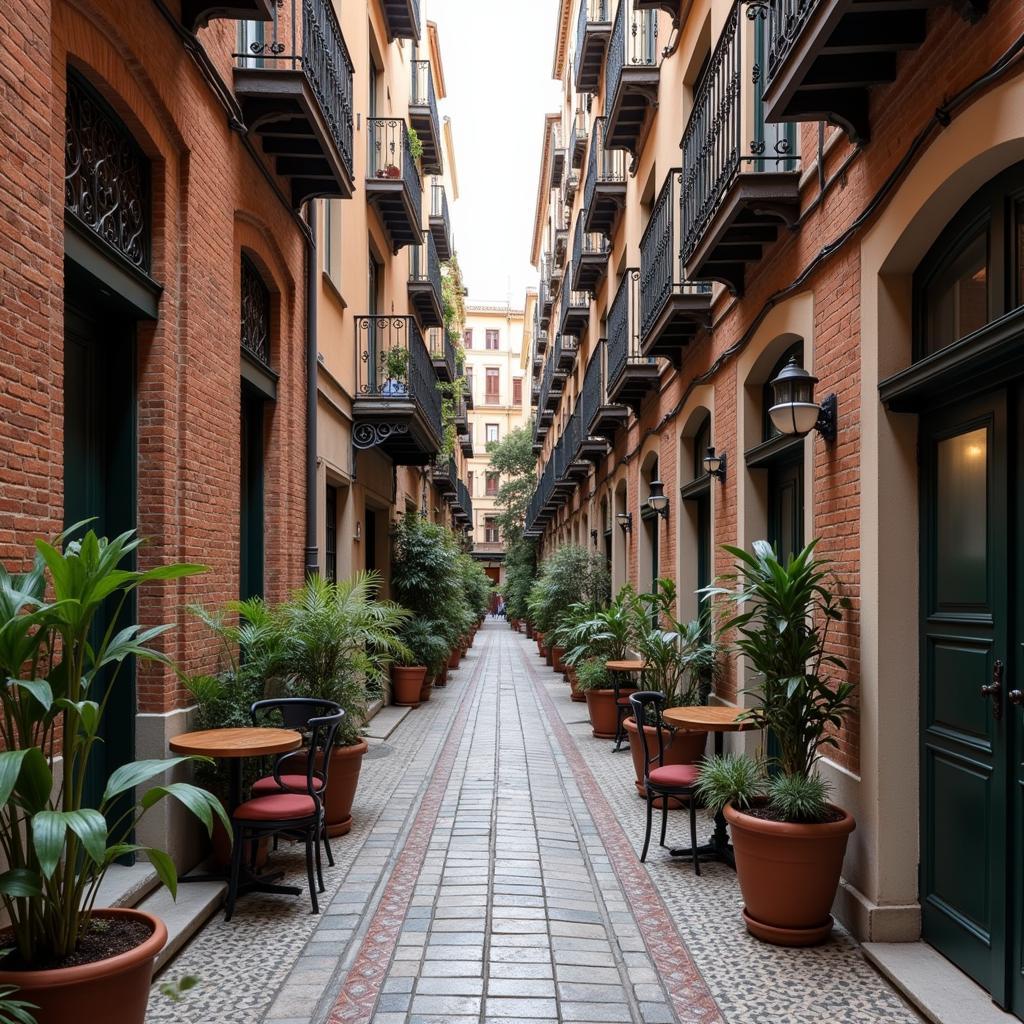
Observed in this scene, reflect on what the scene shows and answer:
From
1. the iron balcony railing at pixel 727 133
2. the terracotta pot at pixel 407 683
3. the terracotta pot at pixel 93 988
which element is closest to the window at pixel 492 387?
the terracotta pot at pixel 407 683

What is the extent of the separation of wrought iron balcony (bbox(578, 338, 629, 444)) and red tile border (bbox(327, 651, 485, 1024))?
24.1 ft

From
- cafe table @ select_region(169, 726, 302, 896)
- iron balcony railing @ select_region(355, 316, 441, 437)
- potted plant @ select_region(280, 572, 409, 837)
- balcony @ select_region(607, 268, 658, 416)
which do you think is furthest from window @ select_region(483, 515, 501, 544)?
cafe table @ select_region(169, 726, 302, 896)

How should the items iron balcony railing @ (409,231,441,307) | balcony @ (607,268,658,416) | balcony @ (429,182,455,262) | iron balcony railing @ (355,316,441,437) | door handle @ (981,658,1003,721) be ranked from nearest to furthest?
door handle @ (981,658,1003,721) → balcony @ (607,268,658,416) → iron balcony railing @ (355,316,441,437) → iron balcony railing @ (409,231,441,307) → balcony @ (429,182,455,262)

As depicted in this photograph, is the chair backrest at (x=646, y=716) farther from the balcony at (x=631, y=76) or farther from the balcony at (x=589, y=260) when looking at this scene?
the balcony at (x=589, y=260)

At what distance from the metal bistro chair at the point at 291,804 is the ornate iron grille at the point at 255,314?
310 cm

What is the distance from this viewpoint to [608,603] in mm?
16562

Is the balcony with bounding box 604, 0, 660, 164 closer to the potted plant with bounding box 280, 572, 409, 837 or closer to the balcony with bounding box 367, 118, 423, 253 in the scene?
the balcony with bounding box 367, 118, 423, 253

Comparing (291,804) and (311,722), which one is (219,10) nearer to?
(311,722)

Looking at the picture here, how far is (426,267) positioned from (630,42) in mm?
8082

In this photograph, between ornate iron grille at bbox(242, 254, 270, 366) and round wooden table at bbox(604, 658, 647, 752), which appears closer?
ornate iron grille at bbox(242, 254, 270, 366)

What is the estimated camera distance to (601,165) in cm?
1709

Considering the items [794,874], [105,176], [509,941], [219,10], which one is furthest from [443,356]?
[794,874]

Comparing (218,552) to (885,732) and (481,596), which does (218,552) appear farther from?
(481,596)

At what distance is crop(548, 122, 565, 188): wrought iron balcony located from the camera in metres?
27.1
